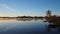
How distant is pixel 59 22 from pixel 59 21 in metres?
0.39

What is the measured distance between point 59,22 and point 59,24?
714 mm

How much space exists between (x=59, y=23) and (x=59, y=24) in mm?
445

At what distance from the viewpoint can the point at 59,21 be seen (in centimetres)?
2441

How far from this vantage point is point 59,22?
24078mm

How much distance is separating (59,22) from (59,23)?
11.1 inches

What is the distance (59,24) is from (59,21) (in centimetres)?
111

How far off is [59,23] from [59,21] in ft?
2.20

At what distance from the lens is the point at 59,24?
2350cm

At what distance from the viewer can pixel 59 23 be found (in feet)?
78.4
